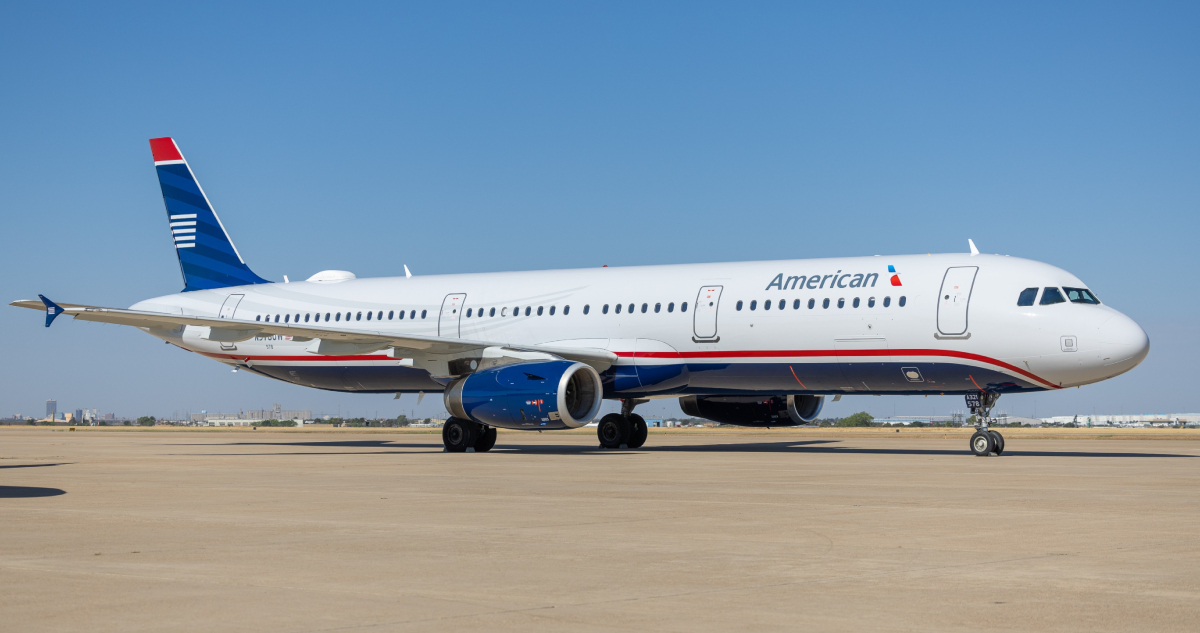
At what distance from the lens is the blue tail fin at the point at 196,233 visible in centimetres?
3303

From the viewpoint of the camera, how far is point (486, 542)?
29.7 ft

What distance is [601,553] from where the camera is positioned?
330 inches

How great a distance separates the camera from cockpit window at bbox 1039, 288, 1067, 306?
2191 centimetres

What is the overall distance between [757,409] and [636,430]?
2875 mm

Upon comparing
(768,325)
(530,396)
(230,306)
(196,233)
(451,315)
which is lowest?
(530,396)

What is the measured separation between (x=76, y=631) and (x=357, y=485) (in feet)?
31.7

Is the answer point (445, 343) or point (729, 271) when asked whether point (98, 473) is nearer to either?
point (445, 343)

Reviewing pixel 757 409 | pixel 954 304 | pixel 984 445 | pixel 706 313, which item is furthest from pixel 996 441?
pixel 757 409

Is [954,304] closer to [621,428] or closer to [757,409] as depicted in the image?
[757,409]

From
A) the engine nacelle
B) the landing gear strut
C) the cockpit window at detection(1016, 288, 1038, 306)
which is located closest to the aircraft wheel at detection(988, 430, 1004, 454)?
the landing gear strut

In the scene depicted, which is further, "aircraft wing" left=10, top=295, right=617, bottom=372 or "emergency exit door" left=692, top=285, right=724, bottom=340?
"emergency exit door" left=692, top=285, right=724, bottom=340

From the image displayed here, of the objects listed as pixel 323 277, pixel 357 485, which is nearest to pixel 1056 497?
pixel 357 485

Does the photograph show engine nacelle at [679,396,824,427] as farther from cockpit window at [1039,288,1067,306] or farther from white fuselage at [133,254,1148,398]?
cockpit window at [1039,288,1067,306]

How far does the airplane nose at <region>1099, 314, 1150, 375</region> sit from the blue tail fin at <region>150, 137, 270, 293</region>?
71.0ft
